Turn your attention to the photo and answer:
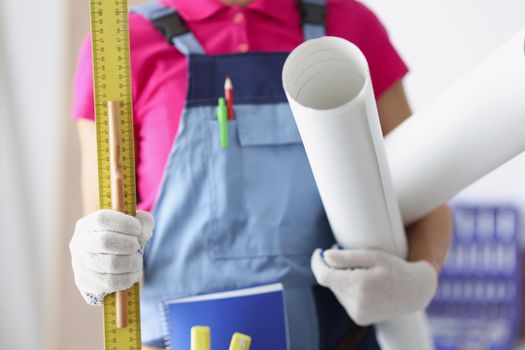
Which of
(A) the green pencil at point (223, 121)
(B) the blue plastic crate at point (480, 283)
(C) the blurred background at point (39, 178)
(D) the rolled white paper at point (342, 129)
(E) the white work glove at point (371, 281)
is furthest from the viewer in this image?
(B) the blue plastic crate at point (480, 283)

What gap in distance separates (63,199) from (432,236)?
108cm

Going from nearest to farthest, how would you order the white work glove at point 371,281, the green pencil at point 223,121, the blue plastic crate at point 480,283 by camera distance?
the white work glove at point 371,281, the green pencil at point 223,121, the blue plastic crate at point 480,283

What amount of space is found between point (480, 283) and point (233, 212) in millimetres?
1594

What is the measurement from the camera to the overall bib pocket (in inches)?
42.1

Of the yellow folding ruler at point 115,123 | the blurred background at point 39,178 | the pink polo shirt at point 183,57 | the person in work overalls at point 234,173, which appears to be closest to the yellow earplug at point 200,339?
the yellow folding ruler at point 115,123

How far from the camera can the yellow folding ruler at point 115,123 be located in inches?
32.3

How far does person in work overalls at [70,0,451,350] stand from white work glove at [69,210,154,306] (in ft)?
0.55

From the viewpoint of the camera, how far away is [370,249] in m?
0.99

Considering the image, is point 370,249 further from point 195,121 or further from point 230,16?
point 230,16

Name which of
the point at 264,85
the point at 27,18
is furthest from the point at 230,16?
the point at 27,18

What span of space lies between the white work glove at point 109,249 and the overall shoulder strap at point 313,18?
44 centimetres

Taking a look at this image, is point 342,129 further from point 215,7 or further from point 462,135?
point 215,7

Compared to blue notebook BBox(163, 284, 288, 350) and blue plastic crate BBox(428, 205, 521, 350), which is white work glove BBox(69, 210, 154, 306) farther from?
blue plastic crate BBox(428, 205, 521, 350)

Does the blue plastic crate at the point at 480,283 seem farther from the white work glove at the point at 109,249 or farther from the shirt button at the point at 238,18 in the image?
the white work glove at the point at 109,249
